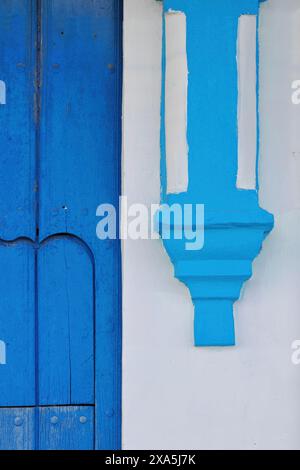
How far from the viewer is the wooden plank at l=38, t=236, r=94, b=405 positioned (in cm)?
224

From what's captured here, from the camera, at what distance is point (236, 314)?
7.22 feet

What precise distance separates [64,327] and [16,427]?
257 millimetres

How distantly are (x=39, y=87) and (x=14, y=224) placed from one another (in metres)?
0.33

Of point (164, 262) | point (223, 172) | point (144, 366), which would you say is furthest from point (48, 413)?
point (223, 172)

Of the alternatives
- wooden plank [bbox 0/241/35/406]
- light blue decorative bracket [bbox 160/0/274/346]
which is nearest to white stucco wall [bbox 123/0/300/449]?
light blue decorative bracket [bbox 160/0/274/346]

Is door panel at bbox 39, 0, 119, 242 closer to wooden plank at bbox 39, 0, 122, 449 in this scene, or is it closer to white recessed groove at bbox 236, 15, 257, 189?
wooden plank at bbox 39, 0, 122, 449

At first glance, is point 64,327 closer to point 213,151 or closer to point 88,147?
point 88,147

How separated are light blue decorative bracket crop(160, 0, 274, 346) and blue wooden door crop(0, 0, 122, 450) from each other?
0.20 m

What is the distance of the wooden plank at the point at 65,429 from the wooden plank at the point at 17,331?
6 cm

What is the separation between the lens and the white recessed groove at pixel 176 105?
2141mm

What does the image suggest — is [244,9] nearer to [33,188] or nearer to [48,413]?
[33,188]

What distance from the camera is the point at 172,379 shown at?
7.18 feet

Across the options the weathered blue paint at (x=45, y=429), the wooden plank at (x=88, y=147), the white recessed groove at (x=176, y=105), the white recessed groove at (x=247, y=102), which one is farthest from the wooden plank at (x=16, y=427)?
the white recessed groove at (x=247, y=102)

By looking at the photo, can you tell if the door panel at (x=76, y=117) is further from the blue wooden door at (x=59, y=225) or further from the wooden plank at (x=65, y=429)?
the wooden plank at (x=65, y=429)
